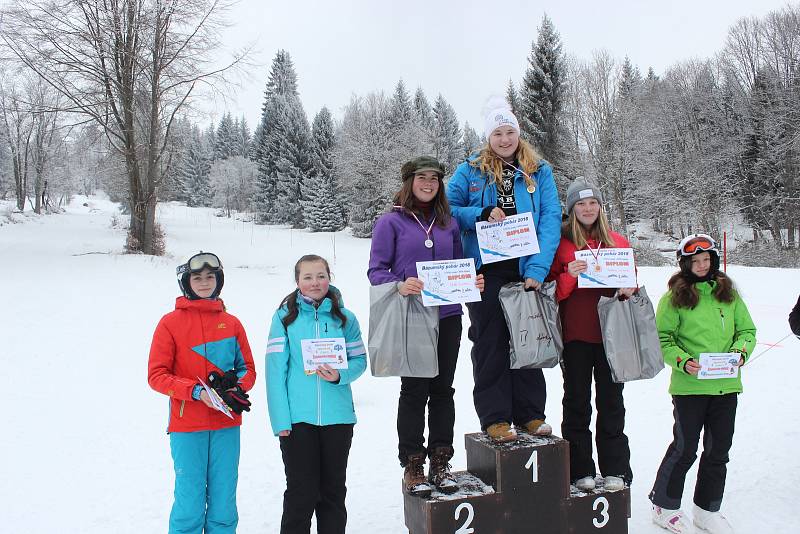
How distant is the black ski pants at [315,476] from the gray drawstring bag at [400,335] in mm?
487

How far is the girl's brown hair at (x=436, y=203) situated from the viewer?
360 centimetres

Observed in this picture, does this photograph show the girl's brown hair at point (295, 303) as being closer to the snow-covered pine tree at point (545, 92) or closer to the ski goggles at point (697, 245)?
the ski goggles at point (697, 245)

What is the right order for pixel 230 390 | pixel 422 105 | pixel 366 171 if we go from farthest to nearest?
1. pixel 422 105
2. pixel 366 171
3. pixel 230 390

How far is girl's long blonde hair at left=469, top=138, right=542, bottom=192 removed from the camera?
371cm

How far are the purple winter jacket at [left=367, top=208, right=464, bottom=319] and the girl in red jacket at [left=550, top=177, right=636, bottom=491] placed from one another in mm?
816

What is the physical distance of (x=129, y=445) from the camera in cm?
563

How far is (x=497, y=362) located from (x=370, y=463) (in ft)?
7.25

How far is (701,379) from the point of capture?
379cm

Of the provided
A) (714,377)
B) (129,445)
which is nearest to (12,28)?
(129,445)

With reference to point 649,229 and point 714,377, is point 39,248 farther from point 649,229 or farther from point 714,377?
point 649,229

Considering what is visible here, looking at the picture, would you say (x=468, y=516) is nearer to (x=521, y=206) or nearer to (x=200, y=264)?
(x=521, y=206)

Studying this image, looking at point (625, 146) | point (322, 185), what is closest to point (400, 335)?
point (625, 146)

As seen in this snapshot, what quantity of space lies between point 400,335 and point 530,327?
818 millimetres

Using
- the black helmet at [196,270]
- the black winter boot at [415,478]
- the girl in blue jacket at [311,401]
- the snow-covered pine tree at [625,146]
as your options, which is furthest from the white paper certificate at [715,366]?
the snow-covered pine tree at [625,146]
